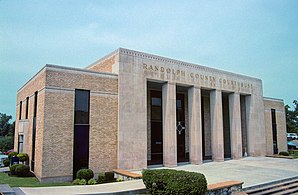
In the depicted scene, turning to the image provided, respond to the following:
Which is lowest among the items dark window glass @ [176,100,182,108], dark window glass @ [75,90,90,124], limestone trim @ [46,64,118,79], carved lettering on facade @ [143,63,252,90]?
dark window glass @ [75,90,90,124]

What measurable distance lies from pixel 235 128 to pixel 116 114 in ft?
46.7

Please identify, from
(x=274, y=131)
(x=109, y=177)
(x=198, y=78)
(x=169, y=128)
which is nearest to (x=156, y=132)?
(x=169, y=128)

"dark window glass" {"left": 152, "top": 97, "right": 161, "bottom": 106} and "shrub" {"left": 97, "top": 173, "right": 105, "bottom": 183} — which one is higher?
"dark window glass" {"left": 152, "top": 97, "right": 161, "bottom": 106}

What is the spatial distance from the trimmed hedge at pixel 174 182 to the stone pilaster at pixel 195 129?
40.9ft

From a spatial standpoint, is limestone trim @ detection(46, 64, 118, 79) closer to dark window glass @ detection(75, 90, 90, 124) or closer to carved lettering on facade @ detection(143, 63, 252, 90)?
dark window glass @ detection(75, 90, 90, 124)

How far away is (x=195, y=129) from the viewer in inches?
923

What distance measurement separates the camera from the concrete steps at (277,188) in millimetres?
13711

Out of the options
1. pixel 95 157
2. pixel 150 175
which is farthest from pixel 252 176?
pixel 95 157

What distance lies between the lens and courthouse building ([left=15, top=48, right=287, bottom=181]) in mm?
16703

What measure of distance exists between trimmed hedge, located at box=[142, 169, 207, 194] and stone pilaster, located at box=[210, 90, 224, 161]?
1493cm

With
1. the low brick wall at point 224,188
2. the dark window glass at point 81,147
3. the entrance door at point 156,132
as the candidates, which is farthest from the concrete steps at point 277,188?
the entrance door at point 156,132

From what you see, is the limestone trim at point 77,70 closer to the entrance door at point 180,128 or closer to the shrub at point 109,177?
the shrub at point 109,177

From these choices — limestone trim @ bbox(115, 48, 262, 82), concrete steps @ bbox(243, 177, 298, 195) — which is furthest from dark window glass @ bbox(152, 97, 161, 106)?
concrete steps @ bbox(243, 177, 298, 195)

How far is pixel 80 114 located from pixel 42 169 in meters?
4.11
